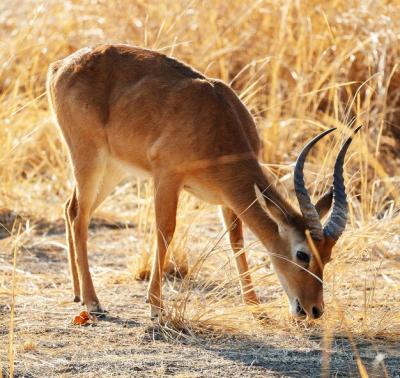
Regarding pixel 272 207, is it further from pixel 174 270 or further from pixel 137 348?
pixel 174 270

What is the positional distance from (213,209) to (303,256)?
366 cm

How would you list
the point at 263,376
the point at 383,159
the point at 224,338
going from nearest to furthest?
the point at 263,376 < the point at 224,338 < the point at 383,159

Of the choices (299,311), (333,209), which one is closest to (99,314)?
(299,311)

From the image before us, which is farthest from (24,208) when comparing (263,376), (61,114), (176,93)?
(263,376)

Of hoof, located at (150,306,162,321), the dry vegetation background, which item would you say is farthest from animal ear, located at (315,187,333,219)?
hoof, located at (150,306,162,321)

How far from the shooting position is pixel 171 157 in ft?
22.5

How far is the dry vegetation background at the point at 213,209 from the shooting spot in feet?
20.5

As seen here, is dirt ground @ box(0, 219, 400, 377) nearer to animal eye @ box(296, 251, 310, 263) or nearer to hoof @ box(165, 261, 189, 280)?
hoof @ box(165, 261, 189, 280)

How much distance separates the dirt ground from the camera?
5629mm

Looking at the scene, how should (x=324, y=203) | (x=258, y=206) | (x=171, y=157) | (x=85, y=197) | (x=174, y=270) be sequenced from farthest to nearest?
(x=174, y=270), (x=85, y=197), (x=171, y=157), (x=258, y=206), (x=324, y=203)

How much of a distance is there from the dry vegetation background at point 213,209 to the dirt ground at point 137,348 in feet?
0.06

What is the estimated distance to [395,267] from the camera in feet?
25.8

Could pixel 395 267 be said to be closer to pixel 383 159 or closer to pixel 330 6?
pixel 383 159

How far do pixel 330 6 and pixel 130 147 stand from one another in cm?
481
